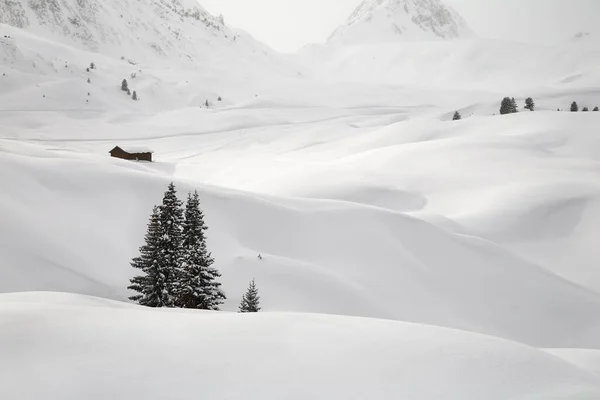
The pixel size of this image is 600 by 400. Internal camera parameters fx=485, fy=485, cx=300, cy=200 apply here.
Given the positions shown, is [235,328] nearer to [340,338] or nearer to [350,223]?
[340,338]

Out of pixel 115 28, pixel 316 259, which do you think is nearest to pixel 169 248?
pixel 316 259

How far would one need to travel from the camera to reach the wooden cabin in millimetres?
58312

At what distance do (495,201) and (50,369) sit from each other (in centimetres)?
3905

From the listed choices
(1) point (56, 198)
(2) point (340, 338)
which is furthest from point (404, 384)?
(1) point (56, 198)

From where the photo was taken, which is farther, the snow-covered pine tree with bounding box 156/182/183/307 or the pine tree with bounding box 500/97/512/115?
the pine tree with bounding box 500/97/512/115

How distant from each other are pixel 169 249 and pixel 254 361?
13.1 meters

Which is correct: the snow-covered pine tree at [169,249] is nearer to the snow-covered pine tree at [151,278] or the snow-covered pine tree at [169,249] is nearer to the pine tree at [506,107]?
the snow-covered pine tree at [151,278]

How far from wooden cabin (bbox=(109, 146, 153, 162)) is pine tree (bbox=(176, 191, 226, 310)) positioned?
136 feet

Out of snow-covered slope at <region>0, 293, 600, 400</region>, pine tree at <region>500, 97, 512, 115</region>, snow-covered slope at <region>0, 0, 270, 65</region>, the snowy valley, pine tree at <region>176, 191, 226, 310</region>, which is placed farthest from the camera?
snow-covered slope at <region>0, 0, 270, 65</region>

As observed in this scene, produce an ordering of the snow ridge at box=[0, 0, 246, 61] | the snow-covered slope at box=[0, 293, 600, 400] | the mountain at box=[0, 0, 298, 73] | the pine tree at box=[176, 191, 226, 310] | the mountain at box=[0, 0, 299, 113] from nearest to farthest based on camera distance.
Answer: the snow-covered slope at box=[0, 293, 600, 400] → the pine tree at box=[176, 191, 226, 310] → the mountain at box=[0, 0, 299, 113] → the snow ridge at box=[0, 0, 246, 61] → the mountain at box=[0, 0, 298, 73]

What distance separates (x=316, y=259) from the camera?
27.7 metres

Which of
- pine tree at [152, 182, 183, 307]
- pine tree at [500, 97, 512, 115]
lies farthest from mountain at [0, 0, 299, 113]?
pine tree at [152, 182, 183, 307]

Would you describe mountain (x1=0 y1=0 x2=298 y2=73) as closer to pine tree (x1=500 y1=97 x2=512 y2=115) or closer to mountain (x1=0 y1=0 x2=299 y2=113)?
mountain (x1=0 y1=0 x2=299 y2=113)

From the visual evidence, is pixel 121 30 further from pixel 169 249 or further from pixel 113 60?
pixel 169 249
